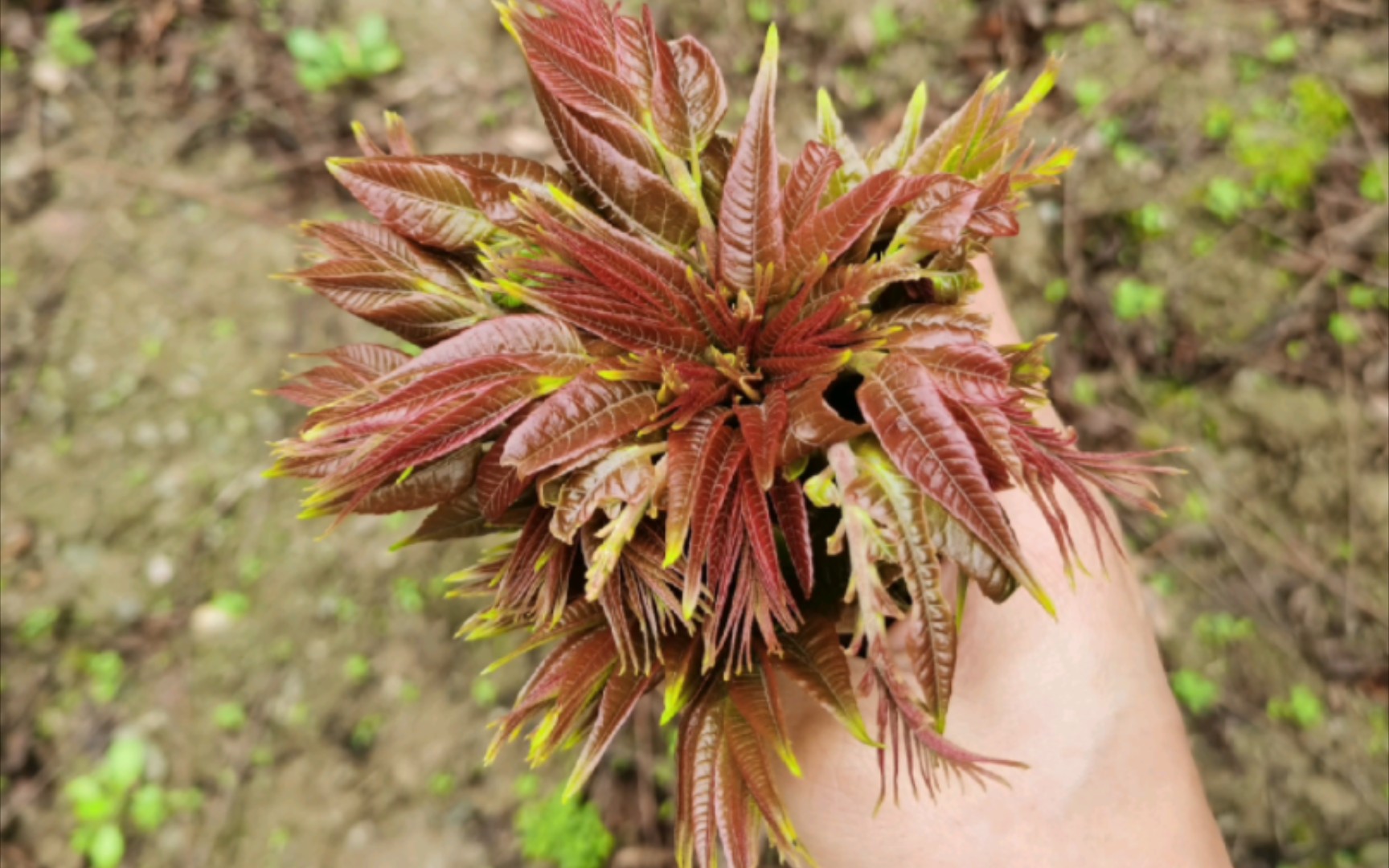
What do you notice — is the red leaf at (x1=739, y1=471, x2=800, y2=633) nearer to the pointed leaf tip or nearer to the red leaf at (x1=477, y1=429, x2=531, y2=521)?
the red leaf at (x1=477, y1=429, x2=531, y2=521)

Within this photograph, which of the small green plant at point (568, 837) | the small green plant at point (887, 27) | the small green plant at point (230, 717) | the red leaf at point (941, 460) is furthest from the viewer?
the small green plant at point (887, 27)

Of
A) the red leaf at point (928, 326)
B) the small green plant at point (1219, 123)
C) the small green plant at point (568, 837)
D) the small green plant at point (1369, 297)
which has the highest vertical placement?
the small green plant at point (1219, 123)

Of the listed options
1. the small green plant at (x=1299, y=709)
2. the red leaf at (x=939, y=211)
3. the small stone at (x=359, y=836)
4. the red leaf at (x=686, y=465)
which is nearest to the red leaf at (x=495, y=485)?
the red leaf at (x=686, y=465)

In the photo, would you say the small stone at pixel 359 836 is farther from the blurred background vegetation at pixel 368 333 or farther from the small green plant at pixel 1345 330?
the small green plant at pixel 1345 330

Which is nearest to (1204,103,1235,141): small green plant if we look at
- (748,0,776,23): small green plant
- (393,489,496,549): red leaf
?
(748,0,776,23): small green plant

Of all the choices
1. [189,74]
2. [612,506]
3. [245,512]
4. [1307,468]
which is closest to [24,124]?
[189,74]

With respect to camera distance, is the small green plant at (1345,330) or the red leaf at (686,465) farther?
the small green plant at (1345,330)

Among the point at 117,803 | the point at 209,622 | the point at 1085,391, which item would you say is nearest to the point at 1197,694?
the point at 1085,391
